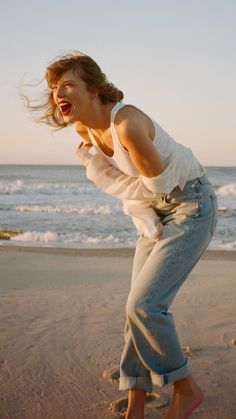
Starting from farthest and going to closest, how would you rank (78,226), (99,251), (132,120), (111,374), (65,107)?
(78,226)
(99,251)
(111,374)
(65,107)
(132,120)

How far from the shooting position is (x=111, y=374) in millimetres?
3324

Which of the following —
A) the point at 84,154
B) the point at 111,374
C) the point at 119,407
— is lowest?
the point at 111,374

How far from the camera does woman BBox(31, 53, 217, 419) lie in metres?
2.54

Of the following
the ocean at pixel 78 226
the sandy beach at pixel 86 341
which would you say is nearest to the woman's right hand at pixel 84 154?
the sandy beach at pixel 86 341

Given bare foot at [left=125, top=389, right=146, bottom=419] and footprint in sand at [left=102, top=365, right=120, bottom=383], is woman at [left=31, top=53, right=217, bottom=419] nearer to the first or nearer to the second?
bare foot at [left=125, top=389, right=146, bottom=419]

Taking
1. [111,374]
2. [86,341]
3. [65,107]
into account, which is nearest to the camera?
[65,107]

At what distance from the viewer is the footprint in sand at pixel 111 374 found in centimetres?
329

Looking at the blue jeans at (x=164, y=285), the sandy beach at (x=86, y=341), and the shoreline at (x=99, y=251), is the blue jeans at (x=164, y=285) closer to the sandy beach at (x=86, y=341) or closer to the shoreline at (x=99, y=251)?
the sandy beach at (x=86, y=341)

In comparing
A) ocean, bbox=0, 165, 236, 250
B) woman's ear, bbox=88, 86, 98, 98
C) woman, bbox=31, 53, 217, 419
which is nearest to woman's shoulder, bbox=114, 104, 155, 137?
woman, bbox=31, 53, 217, 419

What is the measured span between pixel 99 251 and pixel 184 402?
630cm

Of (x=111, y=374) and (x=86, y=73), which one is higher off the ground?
(x=86, y=73)

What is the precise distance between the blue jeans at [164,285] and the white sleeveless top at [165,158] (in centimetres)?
7

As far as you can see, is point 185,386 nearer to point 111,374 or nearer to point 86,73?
point 111,374

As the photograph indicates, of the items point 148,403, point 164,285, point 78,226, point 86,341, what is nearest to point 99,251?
point 78,226
